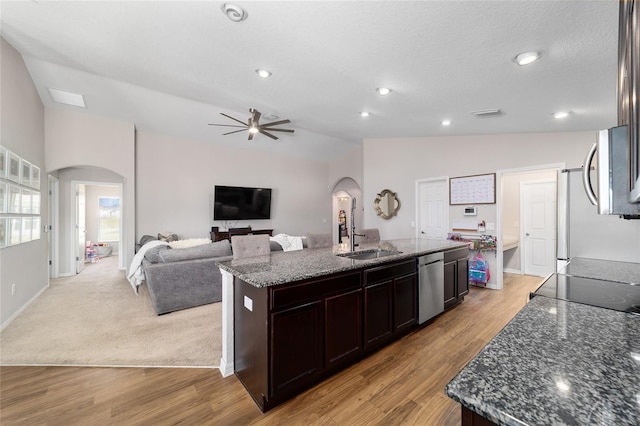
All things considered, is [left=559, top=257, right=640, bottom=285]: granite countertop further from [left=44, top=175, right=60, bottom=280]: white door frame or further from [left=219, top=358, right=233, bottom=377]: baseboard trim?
[left=44, top=175, right=60, bottom=280]: white door frame

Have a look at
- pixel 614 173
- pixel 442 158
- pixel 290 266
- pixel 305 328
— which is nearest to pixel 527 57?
pixel 614 173

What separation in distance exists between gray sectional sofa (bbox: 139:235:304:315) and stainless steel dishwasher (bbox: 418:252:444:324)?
2664 mm

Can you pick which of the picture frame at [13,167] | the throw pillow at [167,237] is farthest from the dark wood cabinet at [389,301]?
the throw pillow at [167,237]

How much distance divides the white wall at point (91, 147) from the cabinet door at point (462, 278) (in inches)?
240

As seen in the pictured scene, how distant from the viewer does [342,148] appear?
820 centimetres

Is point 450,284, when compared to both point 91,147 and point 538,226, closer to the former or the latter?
point 538,226

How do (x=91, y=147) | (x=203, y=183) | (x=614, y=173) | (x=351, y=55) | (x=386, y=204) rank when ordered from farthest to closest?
(x=203, y=183) → (x=386, y=204) → (x=91, y=147) → (x=351, y=55) → (x=614, y=173)

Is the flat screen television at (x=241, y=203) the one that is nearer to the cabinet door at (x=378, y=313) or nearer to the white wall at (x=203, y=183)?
the white wall at (x=203, y=183)

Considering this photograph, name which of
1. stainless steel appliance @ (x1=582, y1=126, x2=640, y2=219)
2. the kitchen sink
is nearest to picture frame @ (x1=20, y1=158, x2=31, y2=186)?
the kitchen sink

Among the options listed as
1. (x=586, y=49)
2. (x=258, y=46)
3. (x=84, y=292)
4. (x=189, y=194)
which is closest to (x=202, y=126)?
(x=189, y=194)

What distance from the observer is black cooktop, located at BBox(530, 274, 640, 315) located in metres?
1.20

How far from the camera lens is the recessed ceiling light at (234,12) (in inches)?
79.0

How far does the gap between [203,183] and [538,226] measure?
296 inches

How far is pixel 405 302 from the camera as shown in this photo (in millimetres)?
2824
